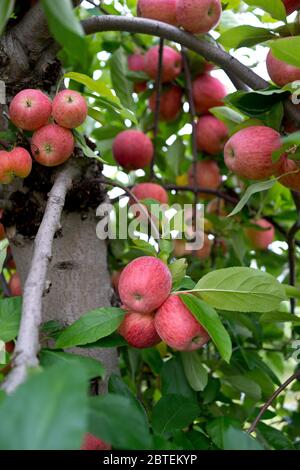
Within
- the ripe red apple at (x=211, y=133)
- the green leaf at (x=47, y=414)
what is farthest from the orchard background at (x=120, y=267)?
the ripe red apple at (x=211, y=133)

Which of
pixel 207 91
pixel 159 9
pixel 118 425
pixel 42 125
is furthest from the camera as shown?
pixel 207 91

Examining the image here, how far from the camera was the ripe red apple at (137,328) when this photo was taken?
85 cm

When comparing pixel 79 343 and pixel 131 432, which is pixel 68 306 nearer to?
pixel 79 343

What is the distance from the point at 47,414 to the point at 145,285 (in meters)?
0.44

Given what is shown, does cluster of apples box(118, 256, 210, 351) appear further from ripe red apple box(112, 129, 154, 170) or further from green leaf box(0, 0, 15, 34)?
ripe red apple box(112, 129, 154, 170)

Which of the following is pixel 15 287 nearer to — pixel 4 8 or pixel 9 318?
pixel 9 318

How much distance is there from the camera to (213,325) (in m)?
0.78

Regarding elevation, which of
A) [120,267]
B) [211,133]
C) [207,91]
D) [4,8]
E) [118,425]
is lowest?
[120,267]

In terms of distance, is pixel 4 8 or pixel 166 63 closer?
pixel 4 8

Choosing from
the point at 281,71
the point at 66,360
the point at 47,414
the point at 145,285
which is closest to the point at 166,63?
the point at 281,71

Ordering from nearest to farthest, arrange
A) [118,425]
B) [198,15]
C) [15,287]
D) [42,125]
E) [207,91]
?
[118,425] < [42,125] < [198,15] < [15,287] < [207,91]

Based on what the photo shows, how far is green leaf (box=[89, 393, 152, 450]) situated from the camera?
1.54 feet

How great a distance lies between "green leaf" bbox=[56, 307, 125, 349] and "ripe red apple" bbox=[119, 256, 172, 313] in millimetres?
38

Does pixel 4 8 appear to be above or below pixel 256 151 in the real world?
above
